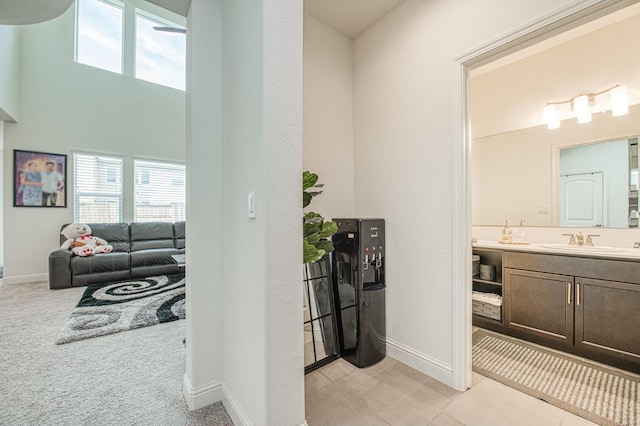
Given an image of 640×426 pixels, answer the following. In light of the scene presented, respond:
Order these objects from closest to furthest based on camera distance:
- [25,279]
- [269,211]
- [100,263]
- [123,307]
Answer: [269,211] < [123,307] < [100,263] < [25,279]

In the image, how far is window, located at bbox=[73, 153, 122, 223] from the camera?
4.69 meters

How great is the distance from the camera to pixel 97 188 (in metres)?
4.84

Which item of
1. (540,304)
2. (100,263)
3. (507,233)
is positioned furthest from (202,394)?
(100,263)

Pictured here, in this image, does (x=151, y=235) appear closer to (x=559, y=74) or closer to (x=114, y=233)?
(x=114, y=233)

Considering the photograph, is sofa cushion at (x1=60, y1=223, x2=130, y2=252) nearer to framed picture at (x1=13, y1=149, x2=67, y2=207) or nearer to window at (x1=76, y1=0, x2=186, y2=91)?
framed picture at (x1=13, y1=149, x2=67, y2=207)

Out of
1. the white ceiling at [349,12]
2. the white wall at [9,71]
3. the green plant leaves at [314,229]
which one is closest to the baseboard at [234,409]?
the green plant leaves at [314,229]

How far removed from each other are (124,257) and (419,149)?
15.3 feet

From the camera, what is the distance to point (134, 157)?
512 cm

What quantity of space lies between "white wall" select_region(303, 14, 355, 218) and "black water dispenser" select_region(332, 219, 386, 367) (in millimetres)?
391

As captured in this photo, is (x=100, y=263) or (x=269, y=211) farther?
(x=100, y=263)

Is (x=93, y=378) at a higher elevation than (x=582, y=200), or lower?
lower

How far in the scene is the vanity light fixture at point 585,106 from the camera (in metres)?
2.26

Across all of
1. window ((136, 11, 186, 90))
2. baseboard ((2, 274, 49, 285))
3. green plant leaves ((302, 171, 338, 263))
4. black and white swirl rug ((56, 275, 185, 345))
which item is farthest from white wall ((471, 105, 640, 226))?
baseboard ((2, 274, 49, 285))

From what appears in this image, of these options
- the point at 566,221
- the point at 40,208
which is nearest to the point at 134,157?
the point at 40,208
